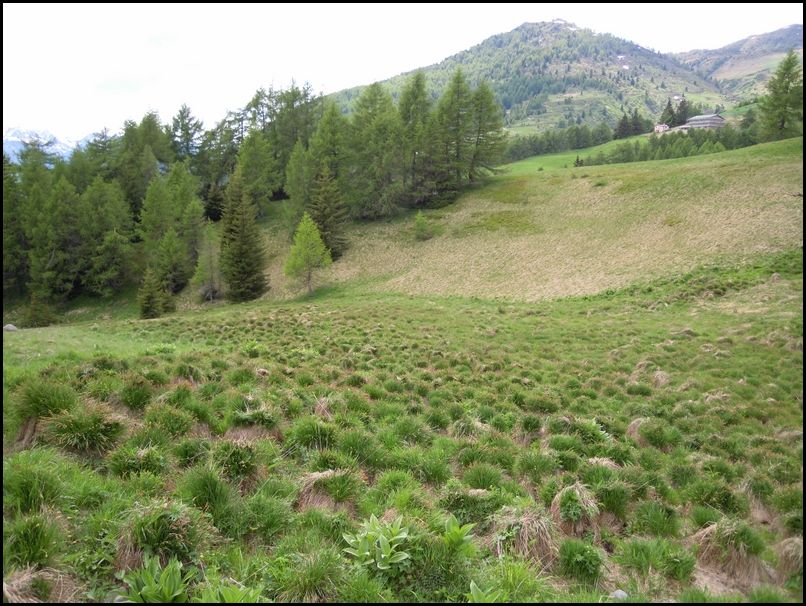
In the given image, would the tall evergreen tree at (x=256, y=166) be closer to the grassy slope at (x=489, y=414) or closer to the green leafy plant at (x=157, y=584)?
the grassy slope at (x=489, y=414)

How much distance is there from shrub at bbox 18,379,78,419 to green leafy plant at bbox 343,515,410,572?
15.1ft

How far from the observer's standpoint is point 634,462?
262 inches

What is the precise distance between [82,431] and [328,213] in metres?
39.9

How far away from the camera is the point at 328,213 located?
43.4 m

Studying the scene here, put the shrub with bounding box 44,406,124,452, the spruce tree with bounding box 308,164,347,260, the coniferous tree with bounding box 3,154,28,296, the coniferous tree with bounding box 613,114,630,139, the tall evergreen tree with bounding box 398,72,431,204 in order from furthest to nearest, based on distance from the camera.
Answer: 1. the coniferous tree with bounding box 613,114,630,139
2. the tall evergreen tree with bounding box 398,72,431,204
3. the spruce tree with bounding box 308,164,347,260
4. the coniferous tree with bounding box 3,154,28,296
5. the shrub with bounding box 44,406,124,452

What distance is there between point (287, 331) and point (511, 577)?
53.6ft

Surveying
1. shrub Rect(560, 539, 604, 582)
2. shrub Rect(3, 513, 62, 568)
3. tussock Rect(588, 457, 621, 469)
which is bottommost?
tussock Rect(588, 457, 621, 469)

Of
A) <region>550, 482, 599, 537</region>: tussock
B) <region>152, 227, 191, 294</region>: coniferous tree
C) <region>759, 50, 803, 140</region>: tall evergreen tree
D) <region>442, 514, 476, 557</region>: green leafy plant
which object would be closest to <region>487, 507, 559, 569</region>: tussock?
<region>550, 482, 599, 537</region>: tussock

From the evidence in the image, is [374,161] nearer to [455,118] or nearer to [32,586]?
[455,118]

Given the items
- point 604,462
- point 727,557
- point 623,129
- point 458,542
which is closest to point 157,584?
point 458,542

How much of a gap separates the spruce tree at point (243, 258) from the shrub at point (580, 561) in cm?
3754

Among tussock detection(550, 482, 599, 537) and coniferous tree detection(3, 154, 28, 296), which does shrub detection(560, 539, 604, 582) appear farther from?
coniferous tree detection(3, 154, 28, 296)

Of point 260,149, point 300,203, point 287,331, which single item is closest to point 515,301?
point 287,331

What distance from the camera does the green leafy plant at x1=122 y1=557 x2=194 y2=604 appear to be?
124 inches
